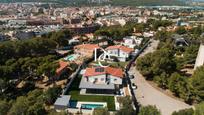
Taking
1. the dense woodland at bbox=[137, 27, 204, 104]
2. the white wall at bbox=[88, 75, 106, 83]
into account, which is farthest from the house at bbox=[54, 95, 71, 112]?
the dense woodland at bbox=[137, 27, 204, 104]

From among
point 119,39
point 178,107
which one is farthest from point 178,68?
point 119,39

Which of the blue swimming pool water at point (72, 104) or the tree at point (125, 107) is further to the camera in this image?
the blue swimming pool water at point (72, 104)

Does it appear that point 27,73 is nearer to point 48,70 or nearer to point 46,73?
point 46,73

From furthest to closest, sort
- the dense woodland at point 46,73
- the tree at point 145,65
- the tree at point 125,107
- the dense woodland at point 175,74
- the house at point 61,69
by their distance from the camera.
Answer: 1. the tree at point 145,65
2. the house at point 61,69
3. the dense woodland at point 175,74
4. the dense woodland at point 46,73
5. the tree at point 125,107

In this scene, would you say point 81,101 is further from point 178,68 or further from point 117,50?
point 117,50

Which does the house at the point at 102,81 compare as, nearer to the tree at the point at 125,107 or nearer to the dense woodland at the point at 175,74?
the dense woodland at the point at 175,74

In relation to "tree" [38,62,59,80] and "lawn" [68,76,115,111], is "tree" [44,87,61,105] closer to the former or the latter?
"lawn" [68,76,115,111]

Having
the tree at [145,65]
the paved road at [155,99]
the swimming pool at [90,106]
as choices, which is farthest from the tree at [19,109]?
the tree at [145,65]
